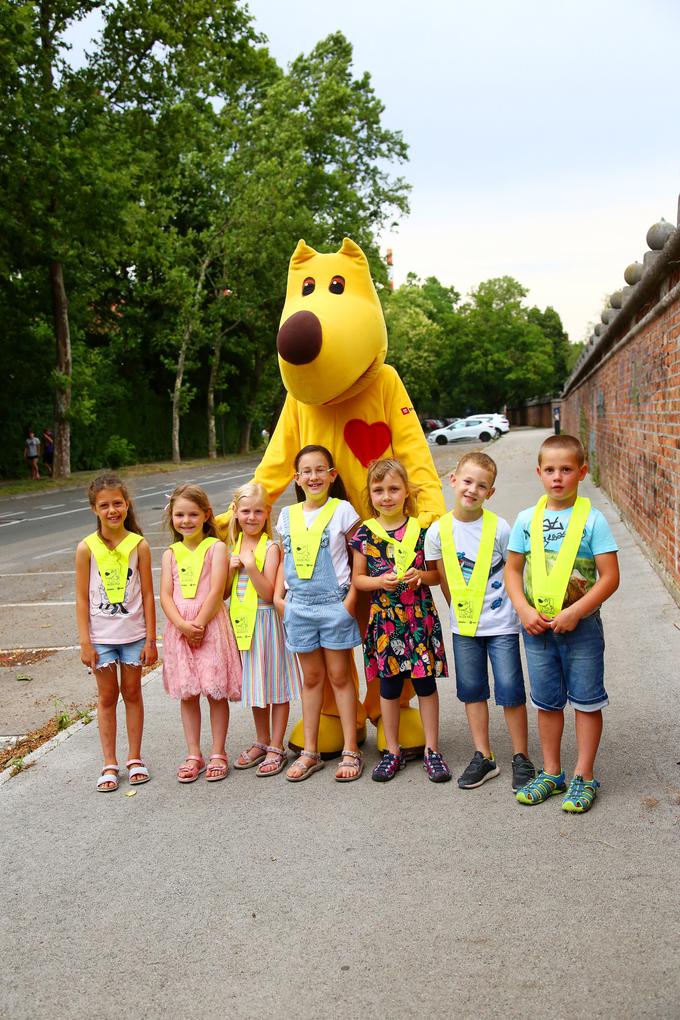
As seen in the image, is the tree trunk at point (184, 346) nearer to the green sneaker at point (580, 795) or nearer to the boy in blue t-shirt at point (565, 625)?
the boy in blue t-shirt at point (565, 625)

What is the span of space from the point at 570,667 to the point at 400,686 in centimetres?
83

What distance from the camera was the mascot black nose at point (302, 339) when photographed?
4383 millimetres

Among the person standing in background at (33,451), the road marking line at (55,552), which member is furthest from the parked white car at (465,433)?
the road marking line at (55,552)

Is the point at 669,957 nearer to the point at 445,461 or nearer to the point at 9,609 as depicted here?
the point at 9,609

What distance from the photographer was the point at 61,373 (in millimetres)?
25047

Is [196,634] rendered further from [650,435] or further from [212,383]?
[212,383]

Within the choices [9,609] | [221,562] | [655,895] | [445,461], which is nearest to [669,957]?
[655,895]

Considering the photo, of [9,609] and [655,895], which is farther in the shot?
[9,609]

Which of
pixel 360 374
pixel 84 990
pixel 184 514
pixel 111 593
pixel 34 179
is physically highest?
pixel 34 179

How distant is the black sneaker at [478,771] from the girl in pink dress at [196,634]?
1.11 m

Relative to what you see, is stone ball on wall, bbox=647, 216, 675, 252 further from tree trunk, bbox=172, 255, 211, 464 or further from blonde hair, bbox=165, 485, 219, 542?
tree trunk, bbox=172, 255, 211, 464

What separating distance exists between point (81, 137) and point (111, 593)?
64.3 ft

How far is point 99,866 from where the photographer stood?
11.6ft

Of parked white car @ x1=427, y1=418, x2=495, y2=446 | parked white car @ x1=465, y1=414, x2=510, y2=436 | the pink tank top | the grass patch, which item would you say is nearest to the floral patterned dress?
the pink tank top
